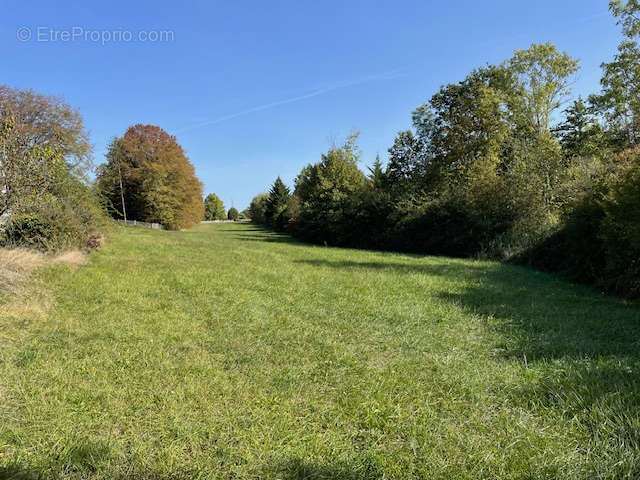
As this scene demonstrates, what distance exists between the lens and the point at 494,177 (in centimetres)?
1434

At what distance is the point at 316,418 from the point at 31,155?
263 inches

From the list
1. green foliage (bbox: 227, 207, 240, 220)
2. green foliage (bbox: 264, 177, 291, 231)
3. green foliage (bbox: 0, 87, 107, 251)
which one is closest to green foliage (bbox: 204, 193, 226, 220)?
green foliage (bbox: 227, 207, 240, 220)

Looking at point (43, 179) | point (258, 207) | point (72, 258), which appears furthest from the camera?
point (258, 207)

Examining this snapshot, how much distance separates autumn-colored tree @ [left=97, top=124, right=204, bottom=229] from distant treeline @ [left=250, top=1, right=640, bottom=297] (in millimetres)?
14743

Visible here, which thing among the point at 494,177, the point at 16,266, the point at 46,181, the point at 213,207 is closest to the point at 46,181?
the point at 46,181

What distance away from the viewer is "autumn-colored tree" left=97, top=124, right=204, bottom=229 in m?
29.6

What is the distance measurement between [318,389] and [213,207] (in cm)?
7829

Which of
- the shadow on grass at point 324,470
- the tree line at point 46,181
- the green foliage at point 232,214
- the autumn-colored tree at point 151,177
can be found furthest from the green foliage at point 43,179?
the green foliage at point 232,214

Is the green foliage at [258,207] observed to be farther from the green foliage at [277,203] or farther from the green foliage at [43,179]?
the green foliage at [43,179]

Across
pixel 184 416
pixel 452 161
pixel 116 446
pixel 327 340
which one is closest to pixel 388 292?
pixel 327 340

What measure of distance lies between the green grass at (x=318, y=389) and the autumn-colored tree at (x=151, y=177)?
27.0 meters

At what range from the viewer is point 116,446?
2109 mm

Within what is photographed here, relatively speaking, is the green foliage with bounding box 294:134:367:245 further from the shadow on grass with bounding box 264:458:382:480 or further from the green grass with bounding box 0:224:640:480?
the shadow on grass with bounding box 264:458:382:480

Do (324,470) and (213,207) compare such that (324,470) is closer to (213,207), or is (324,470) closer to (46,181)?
(46,181)
